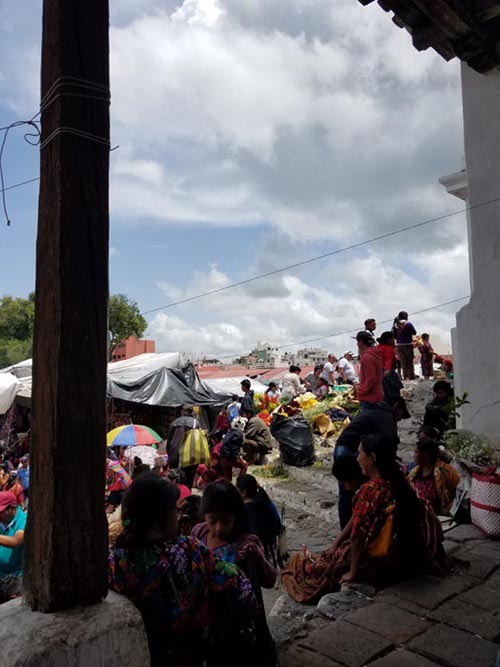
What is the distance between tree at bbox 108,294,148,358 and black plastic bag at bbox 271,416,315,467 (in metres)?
24.7

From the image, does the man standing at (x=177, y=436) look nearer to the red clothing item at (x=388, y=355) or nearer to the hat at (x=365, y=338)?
the red clothing item at (x=388, y=355)

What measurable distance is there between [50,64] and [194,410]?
42.7ft

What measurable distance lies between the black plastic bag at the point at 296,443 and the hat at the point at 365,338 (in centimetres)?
410

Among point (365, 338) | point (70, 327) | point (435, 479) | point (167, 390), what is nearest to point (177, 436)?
point (167, 390)

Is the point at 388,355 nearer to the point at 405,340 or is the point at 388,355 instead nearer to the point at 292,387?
the point at 405,340

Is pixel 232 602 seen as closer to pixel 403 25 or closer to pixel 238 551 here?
pixel 238 551

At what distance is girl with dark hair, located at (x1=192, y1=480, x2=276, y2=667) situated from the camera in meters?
2.92

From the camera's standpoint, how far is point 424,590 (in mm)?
3561

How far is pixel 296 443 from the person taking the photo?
963 cm

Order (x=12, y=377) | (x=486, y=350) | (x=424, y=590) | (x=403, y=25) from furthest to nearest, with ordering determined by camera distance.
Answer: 1. (x=12, y=377)
2. (x=486, y=350)
3. (x=403, y=25)
4. (x=424, y=590)

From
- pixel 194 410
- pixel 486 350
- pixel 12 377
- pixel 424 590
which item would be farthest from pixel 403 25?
pixel 12 377

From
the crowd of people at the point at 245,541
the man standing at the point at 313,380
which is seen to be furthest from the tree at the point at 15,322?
the crowd of people at the point at 245,541

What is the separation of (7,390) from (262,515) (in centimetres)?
1136

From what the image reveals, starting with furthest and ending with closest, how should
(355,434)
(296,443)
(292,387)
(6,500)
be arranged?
(292,387)
(296,443)
(355,434)
(6,500)
